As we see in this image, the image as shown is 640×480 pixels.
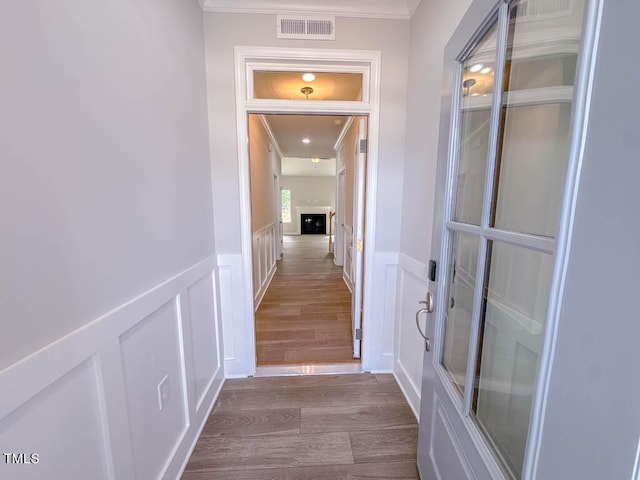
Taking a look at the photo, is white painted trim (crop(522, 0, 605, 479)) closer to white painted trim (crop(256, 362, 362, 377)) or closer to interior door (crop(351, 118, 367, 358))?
interior door (crop(351, 118, 367, 358))

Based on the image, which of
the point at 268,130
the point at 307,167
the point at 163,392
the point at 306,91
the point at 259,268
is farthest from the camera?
the point at 307,167

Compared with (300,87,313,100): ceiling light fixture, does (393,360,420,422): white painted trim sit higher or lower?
lower

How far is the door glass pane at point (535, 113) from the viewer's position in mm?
582

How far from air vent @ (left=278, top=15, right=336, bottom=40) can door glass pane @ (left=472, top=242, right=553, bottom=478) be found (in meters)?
1.77

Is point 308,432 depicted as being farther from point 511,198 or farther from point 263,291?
point 263,291

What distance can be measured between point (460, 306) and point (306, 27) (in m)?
1.91

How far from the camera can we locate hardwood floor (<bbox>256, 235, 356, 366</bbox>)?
2.39 m

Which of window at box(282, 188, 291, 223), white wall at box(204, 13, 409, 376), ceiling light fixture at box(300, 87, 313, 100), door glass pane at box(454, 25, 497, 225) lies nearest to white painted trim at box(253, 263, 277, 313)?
white wall at box(204, 13, 409, 376)

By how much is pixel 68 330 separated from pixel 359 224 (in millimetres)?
1763

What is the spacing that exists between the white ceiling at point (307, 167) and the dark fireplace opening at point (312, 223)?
74.2 inches

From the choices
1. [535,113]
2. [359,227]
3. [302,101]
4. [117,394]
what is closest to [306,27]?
[302,101]

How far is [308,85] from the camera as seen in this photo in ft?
8.52

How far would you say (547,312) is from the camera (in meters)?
0.51

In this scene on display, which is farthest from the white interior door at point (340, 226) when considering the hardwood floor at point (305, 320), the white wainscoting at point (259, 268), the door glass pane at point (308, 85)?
the door glass pane at point (308, 85)
